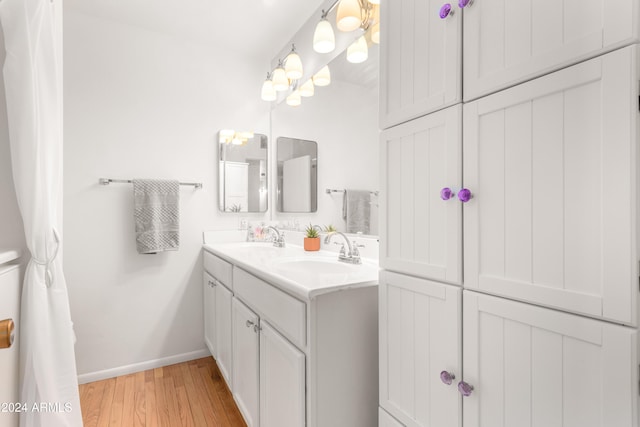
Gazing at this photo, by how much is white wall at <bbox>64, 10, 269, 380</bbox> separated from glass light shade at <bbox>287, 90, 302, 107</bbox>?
50cm

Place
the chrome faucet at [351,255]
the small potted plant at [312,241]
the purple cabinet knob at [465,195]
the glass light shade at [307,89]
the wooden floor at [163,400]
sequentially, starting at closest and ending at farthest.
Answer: the purple cabinet knob at [465,195], the chrome faucet at [351,255], the wooden floor at [163,400], the small potted plant at [312,241], the glass light shade at [307,89]

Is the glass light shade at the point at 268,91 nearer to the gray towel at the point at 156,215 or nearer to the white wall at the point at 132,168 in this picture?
the white wall at the point at 132,168

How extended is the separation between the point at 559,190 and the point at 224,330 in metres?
1.80

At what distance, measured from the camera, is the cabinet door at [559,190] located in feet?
1.67

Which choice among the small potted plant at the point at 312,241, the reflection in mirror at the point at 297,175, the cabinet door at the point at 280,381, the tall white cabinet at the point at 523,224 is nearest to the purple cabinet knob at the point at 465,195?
the tall white cabinet at the point at 523,224

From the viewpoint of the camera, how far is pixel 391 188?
99 cm

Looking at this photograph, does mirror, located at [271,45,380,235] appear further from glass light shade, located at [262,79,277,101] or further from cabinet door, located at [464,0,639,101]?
cabinet door, located at [464,0,639,101]

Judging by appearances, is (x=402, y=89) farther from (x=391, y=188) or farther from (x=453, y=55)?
(x=391, y=188)

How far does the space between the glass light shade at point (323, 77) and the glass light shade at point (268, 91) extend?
0.48 metres

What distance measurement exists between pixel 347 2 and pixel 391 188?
1.17 metres

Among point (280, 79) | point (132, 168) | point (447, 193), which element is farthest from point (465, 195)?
point (132, 168)

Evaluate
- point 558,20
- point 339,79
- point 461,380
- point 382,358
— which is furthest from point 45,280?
point 339,79

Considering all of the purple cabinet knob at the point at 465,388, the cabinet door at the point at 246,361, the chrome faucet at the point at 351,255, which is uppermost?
the chrome faucet at the point at 351,255

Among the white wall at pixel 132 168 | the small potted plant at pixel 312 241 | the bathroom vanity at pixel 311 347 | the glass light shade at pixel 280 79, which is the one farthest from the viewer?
the glass light shade at pixel 280 79
